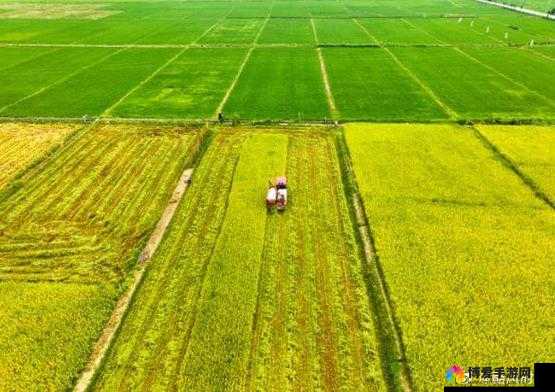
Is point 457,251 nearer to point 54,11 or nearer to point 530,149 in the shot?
point 530,149

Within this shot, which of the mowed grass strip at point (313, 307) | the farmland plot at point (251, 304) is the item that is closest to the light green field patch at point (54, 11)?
the farmland plot at point (251, 304)

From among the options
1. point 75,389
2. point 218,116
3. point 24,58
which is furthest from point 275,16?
point 75,389

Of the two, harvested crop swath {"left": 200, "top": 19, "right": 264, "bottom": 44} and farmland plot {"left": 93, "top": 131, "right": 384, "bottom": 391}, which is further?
harvested crop swath {"left": 200, "top": 19, "right": 264, "bottom": 44}

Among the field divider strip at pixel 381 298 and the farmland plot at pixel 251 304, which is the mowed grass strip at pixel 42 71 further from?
the field divider strip at pixel 381 298

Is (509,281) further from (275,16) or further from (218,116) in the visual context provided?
(275,16)

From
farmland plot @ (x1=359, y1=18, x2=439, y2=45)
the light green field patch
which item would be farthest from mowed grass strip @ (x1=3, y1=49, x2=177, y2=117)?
the light green field patch

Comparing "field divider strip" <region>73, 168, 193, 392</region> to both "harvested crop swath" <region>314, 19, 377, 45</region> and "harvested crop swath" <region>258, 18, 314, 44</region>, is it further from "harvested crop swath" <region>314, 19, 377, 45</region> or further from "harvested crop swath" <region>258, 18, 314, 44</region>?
"harvested crop swath" <region>314, 19, 377, 45</region>
